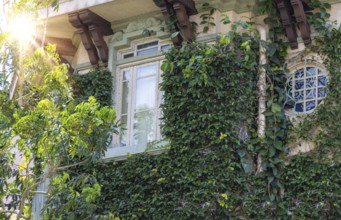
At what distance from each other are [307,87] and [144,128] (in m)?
3.25

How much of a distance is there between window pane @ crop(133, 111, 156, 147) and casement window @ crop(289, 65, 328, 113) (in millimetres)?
2771

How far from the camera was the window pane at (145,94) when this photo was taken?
57.0 feet

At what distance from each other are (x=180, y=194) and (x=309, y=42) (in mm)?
3494

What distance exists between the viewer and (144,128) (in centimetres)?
1723

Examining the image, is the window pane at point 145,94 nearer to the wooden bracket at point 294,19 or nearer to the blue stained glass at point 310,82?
the wooden bracket at point 294,19

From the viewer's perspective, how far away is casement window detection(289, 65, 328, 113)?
15.8m

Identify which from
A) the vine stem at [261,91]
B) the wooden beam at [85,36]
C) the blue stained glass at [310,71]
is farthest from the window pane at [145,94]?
the blue stained glass at [310,71]

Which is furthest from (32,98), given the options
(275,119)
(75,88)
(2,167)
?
(275,119)

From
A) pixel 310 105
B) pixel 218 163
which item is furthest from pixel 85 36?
pixel 310 105

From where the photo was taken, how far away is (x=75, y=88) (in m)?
18.1

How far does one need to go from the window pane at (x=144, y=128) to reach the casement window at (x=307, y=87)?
9.09 feet

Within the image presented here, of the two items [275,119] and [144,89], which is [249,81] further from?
[144,89]

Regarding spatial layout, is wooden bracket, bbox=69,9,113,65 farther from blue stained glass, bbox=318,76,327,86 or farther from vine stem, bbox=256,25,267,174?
blue stained glass, bbox=318,76,327,86

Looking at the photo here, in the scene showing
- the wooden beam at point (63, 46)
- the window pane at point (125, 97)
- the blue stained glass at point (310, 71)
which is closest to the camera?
the blue stained glass at point (310, 71)
